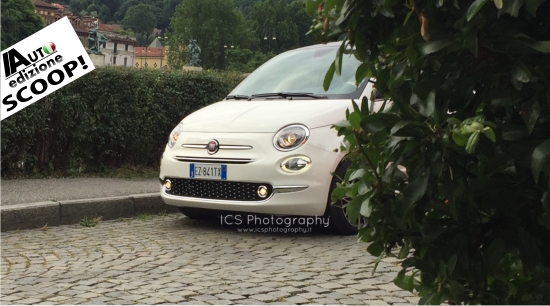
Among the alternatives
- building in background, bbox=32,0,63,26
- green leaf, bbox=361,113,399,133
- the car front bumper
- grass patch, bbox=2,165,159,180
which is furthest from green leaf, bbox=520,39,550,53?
building in background, bbox=32,0,63,26

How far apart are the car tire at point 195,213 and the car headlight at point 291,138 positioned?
38.1 inches

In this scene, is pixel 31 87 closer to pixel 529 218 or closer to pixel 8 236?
pixel 8 236

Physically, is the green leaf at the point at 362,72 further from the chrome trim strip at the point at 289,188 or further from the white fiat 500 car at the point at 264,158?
the chrome trim strip at the point at 289,188

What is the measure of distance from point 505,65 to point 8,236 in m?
5.62

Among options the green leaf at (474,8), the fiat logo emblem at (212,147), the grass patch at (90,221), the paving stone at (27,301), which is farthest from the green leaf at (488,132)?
the grass patch at (90,221)

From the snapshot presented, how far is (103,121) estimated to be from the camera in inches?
405

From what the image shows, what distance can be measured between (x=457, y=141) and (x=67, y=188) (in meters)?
7.50

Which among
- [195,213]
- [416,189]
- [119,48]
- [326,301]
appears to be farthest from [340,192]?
[119,48]

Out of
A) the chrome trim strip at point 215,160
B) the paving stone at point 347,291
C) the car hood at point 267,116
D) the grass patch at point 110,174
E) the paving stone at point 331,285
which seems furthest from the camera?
the grass patch at point 110,174

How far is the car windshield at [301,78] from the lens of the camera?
689 cm

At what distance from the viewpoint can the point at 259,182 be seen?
242 inches

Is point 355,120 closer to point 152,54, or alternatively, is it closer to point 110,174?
point 110,174

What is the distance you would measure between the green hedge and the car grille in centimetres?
344

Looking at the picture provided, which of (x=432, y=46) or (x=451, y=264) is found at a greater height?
(x=432, y=46)
